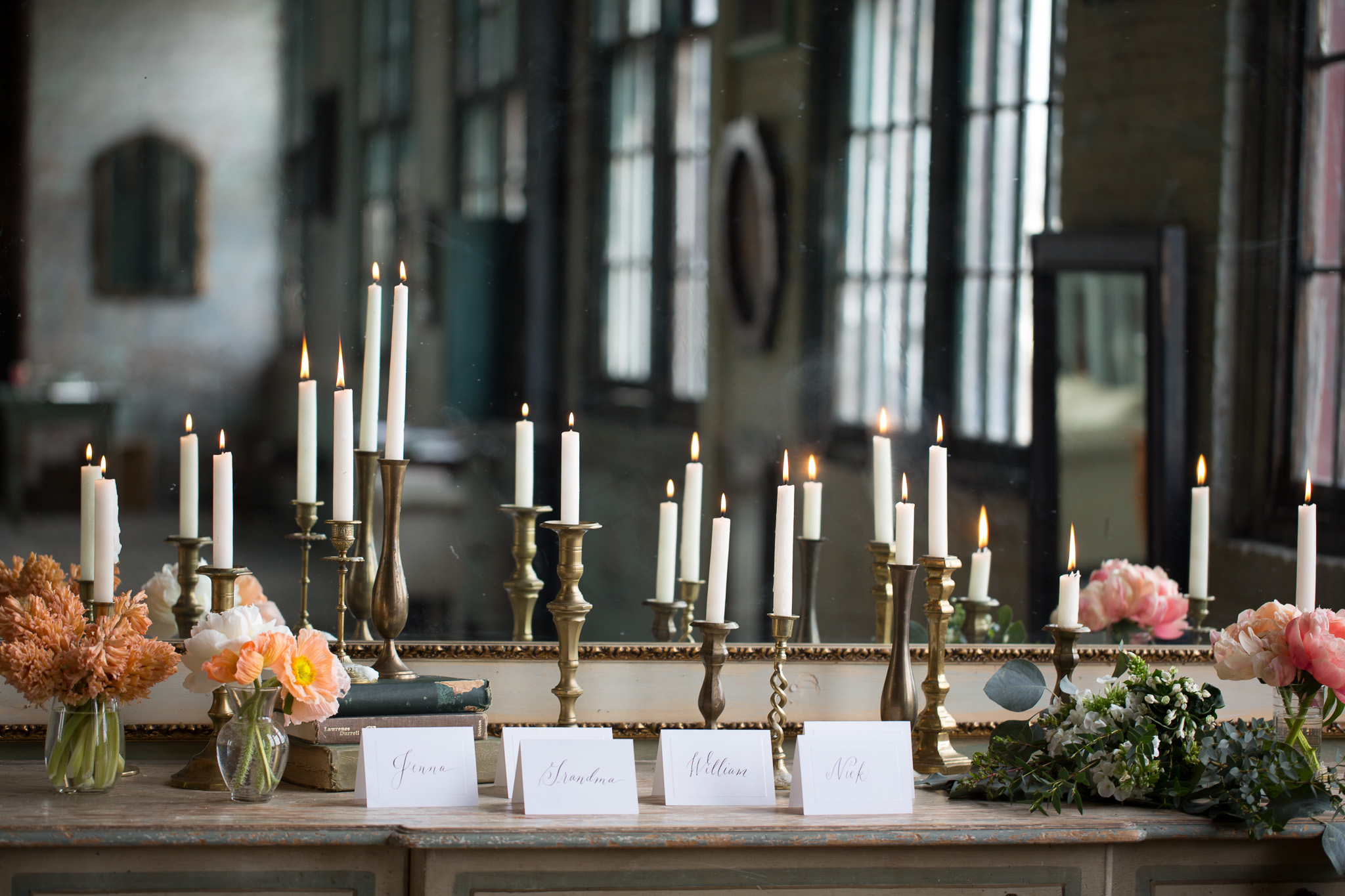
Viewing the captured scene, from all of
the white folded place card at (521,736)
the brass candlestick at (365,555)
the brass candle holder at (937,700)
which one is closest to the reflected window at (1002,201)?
the brass candle holder at (937,700)

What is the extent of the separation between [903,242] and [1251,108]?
2.19 feet

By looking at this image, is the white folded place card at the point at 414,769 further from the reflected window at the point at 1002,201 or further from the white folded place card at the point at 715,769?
the reflected window at the point at 1002,201

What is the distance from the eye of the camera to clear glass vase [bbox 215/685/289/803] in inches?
58.1

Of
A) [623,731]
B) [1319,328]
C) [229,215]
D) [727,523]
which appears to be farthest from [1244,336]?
[229,215]

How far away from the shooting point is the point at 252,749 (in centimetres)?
148

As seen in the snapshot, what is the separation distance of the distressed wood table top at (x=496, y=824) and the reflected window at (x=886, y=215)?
27.4 inches

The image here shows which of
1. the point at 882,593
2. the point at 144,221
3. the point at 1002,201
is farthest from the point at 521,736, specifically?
the point at 1002,201

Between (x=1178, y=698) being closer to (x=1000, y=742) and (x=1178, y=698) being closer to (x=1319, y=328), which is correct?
(x=1000, y=742)

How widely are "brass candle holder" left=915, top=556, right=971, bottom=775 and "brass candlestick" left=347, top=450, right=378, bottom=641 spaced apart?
0.79m

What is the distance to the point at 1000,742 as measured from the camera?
5.58ft

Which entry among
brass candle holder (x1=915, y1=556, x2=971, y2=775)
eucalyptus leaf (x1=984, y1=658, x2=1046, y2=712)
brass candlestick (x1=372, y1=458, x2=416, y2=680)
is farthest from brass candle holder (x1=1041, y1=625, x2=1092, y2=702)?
brass candlestick (x1=372, y1=458, x2=416, y2=680)

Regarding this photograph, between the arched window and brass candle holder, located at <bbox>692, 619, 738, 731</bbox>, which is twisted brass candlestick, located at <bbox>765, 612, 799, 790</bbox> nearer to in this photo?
brass candle holder, located at <bbox>692, 619, 738, 731</bbox>

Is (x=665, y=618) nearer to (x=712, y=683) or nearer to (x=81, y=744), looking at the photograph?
(x=712, y=683)

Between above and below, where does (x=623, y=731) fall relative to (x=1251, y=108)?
below
